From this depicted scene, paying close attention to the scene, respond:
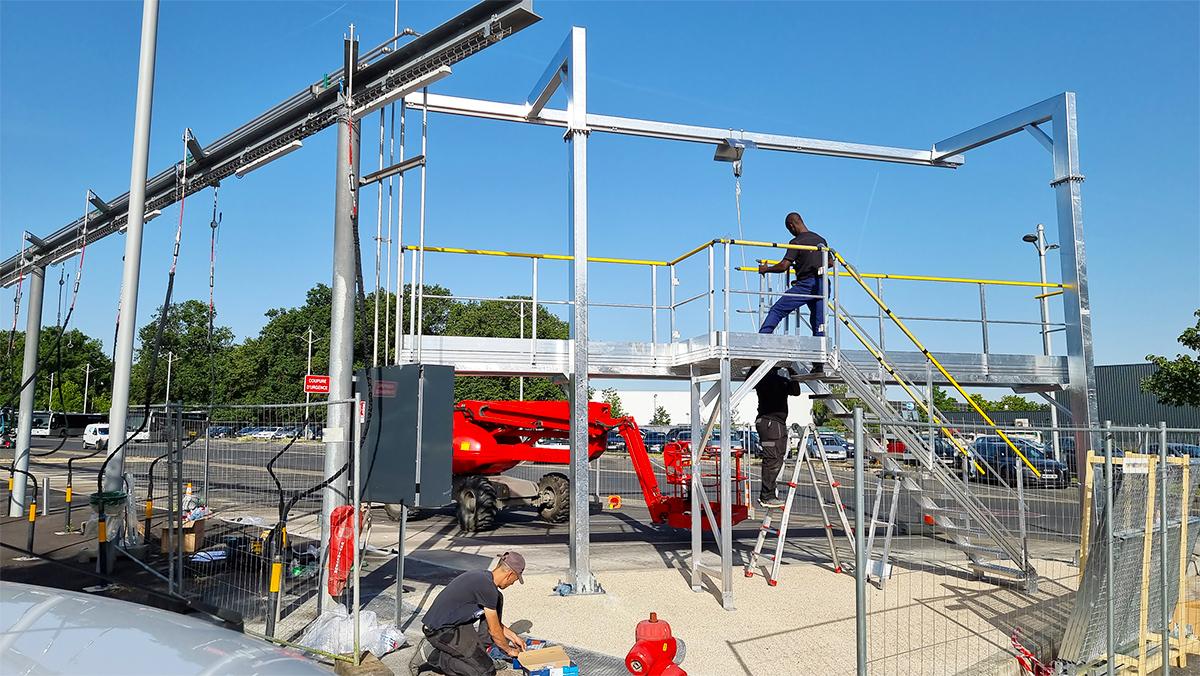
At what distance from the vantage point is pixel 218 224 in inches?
383

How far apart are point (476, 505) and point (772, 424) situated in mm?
6172

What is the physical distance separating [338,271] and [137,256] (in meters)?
3.25

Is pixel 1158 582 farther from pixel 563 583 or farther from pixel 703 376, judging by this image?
pixel 563 583

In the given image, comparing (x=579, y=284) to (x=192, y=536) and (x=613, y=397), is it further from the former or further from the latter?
(x=613, y=397)

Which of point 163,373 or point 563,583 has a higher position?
point 163,373

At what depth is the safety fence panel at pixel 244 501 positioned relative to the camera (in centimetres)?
781

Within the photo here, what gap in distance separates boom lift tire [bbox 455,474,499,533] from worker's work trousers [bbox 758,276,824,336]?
6.70 metres

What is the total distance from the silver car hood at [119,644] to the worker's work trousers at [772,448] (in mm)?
9339

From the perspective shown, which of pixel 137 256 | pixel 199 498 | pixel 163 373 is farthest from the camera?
pixel 163 373

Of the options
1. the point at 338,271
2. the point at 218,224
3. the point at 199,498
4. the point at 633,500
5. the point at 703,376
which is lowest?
the point at 633,500

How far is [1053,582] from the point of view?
8281 millimetres

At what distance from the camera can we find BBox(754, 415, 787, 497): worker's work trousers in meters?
10.9

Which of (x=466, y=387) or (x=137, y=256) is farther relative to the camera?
(x=466, y=387)

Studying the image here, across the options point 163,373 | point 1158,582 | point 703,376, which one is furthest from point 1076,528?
point 163,373
